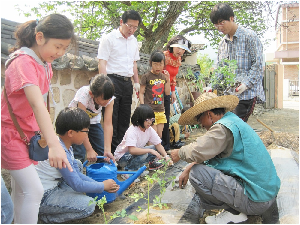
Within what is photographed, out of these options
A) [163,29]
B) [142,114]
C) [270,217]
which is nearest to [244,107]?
[142,114]

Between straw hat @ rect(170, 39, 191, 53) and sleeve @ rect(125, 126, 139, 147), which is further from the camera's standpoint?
straw hat @ rect(170, 39, 191, 53)

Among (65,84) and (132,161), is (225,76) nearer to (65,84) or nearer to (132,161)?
(132,161)

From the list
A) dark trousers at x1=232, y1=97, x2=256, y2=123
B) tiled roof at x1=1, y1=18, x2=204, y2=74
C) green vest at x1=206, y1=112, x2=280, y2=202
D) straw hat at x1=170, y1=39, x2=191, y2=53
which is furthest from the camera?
straw hat at x1=170, y1=39, x2=191, y2=53

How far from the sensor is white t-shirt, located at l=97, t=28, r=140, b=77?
401cm

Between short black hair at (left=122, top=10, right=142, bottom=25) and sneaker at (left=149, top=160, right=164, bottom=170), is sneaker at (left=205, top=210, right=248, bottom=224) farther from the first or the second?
short black hair at (left=122, top=10, right=142, bottom=25)

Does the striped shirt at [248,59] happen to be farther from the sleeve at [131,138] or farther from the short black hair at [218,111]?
the sleeve at [131,138]

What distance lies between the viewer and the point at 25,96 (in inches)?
72.3

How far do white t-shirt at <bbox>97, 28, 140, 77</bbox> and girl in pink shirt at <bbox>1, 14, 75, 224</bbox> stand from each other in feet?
6.81

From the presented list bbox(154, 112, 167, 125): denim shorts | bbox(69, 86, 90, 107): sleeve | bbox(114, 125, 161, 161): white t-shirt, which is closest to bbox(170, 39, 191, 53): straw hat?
bbox(154, 112, 167, 125): denim shorts

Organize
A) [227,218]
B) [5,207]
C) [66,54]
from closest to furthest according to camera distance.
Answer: [5,207], [227,218], [66,54]

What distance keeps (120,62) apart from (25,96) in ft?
7.84

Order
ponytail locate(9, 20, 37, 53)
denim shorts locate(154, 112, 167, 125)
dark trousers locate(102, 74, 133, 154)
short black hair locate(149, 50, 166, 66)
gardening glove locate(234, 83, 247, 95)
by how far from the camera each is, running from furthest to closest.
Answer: denim shorts locate(154, 112, 167, 125) → short black hair locate(149, 50, 166, 66) → dark trousers locate(102, 74, 133, 154) → gardening glove locate(234, 83, 247, 95) → ponytail locate(9, 20, 37, 53)

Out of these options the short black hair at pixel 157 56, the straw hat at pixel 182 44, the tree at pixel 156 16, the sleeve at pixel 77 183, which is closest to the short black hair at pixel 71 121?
the sleeve at pixel 77 183

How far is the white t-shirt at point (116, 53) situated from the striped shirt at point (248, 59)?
4.76 feet
